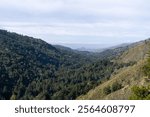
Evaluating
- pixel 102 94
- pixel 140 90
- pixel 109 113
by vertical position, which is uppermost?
pixel 109 113

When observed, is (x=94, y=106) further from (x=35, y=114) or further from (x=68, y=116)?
(x=35, y=114)

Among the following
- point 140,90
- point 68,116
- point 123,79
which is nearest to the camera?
point 68,116

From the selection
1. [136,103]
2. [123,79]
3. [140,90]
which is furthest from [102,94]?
[136,103]

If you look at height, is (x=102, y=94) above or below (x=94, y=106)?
below

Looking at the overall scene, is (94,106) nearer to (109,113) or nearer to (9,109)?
(109,113)

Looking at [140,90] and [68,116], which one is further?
[140,90]

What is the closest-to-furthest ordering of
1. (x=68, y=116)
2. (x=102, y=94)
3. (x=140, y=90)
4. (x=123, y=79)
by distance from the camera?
(x=68, y=116) < (x=140, y=90) < (x=102, y=94) < (x=123, y=79)

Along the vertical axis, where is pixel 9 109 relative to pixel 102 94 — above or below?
above

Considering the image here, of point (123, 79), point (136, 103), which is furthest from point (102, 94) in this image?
point (136, 103)

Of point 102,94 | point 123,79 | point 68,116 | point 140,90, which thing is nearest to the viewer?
point 68,116
